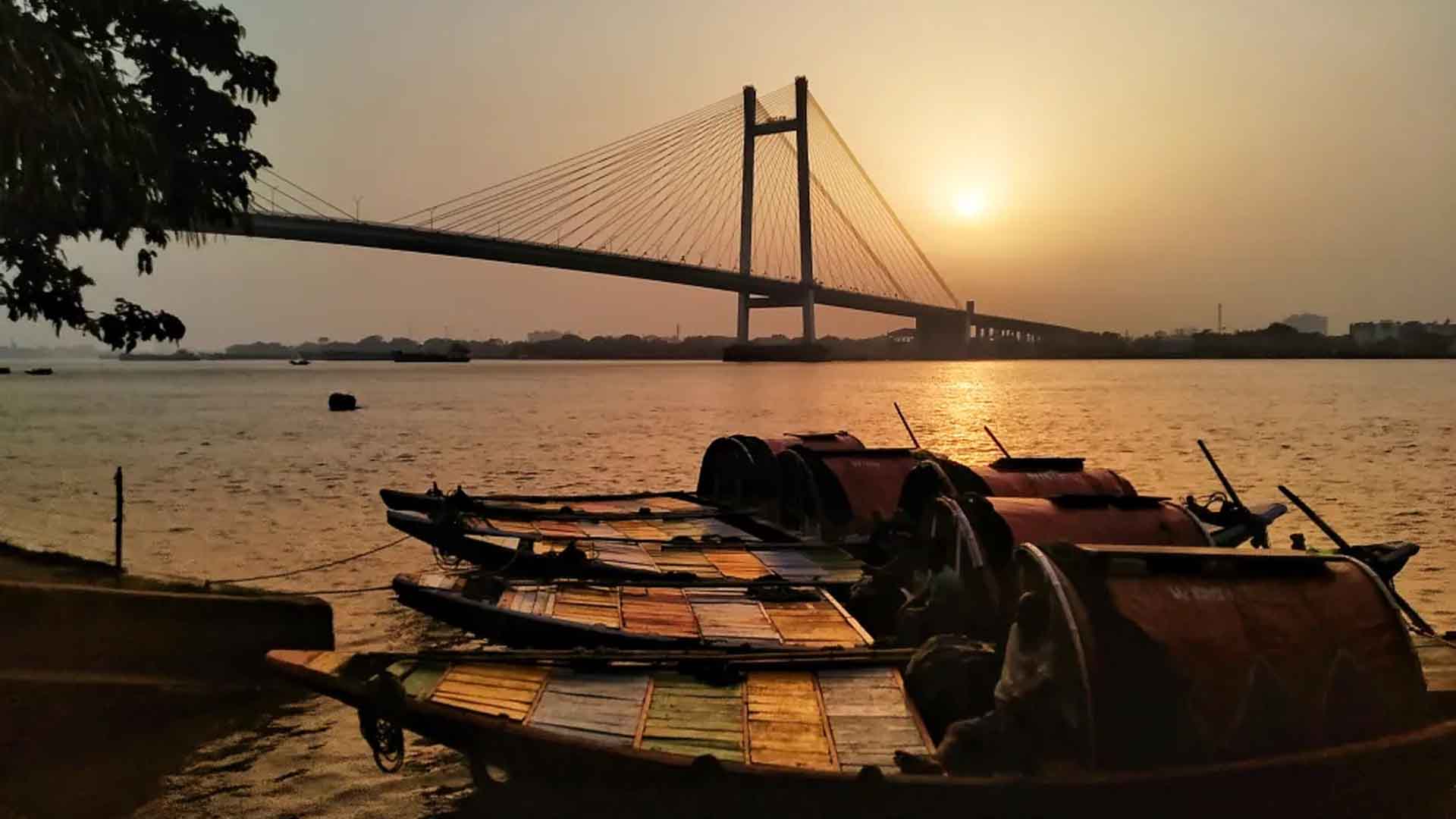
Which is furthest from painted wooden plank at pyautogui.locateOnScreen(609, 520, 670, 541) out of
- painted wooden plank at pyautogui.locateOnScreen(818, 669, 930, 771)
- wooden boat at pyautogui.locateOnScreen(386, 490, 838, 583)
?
painted wooden plank at pyautogui.locateOnScreen(818, 669, 930, 771)

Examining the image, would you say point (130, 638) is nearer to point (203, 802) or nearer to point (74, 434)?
point (203, 802)

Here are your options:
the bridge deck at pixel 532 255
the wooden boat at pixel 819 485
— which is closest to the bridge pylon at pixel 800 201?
the bridge deck at pixel 532 255

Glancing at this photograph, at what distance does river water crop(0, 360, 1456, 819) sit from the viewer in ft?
20.1

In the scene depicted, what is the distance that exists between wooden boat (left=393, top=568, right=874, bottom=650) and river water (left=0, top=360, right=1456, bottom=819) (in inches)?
33.7

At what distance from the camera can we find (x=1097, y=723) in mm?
4184

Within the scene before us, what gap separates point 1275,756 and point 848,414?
42.5m

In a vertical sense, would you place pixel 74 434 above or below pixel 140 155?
below

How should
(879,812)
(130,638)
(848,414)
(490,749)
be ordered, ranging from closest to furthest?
(879,812) → (490,749) → (130,638) → (848,414)

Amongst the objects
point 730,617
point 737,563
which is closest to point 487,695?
point 730,617

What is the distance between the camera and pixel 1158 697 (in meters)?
4.23

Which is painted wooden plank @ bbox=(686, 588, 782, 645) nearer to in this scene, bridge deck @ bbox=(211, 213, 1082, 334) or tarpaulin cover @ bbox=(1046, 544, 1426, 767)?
tarpaulin cover @ bbox=(1046, 544, 1426, 767)

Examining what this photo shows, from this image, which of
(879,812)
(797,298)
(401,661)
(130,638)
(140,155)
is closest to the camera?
(879,812)

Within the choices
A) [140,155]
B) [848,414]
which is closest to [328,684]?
[140,155]

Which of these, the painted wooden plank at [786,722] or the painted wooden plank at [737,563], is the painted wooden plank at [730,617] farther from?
the painted wooden plank at [786,722]
